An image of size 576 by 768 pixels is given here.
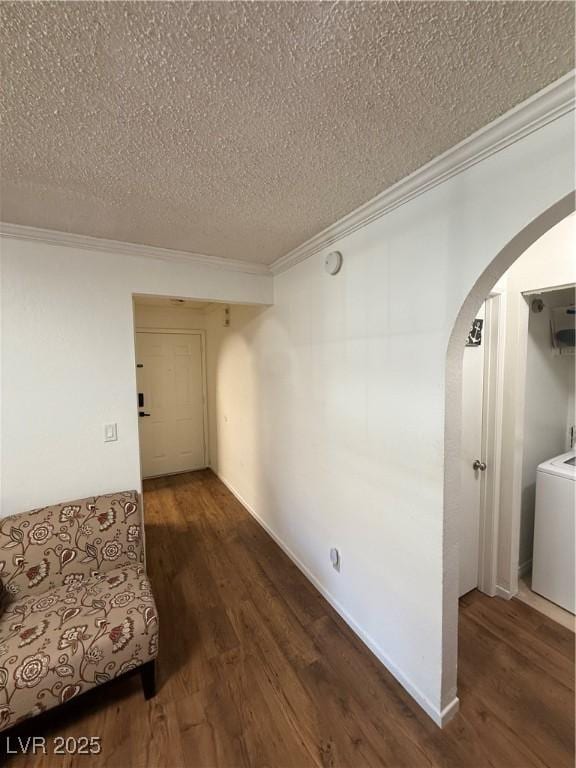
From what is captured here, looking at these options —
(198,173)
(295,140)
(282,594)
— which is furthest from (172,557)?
(295,140)

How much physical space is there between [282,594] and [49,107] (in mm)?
2745

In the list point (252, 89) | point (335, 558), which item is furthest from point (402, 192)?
point (335, 558)

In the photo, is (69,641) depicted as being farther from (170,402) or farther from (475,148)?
(170,402)

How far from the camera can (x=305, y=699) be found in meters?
1.51

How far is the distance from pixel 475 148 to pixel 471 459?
1.78m

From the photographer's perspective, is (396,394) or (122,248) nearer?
(396,394)

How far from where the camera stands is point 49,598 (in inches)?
63.7

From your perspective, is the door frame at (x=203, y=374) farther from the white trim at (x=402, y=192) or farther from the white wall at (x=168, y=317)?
the white trim at (x=402, y=192)

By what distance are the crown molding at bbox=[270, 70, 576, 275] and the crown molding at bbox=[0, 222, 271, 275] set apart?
0.93 m

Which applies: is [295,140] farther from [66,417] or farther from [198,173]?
[66,417]

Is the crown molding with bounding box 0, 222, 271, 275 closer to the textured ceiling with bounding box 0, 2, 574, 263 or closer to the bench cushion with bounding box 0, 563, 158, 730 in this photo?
the textured ceiling with bounding box 0, 2, 574, 263

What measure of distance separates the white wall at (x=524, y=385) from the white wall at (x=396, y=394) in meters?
1.00

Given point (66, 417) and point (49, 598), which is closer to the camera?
point (49, 598)

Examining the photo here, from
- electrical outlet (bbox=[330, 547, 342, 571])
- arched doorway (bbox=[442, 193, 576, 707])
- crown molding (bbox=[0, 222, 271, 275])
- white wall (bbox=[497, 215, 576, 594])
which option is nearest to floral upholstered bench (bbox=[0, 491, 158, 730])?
electrical outlet (bbox=[330, 547, 342, 571])
